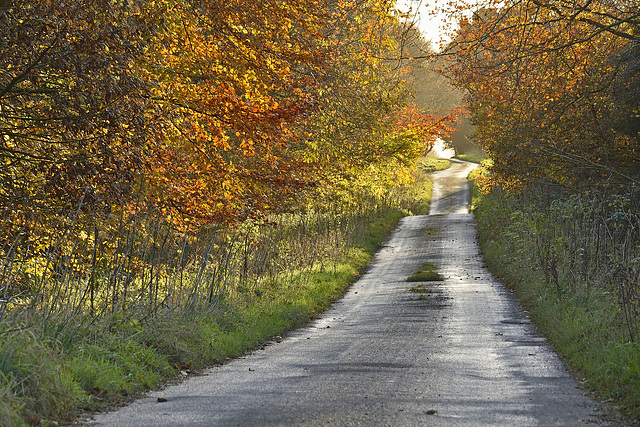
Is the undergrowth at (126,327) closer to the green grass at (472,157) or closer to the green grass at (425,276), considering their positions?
the green grass at (425,276)

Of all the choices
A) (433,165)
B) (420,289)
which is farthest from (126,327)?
(433,165)

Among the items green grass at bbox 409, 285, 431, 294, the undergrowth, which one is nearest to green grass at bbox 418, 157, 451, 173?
green grass at bbox 409, 285, 431, 294

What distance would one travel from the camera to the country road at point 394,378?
5.49 meters

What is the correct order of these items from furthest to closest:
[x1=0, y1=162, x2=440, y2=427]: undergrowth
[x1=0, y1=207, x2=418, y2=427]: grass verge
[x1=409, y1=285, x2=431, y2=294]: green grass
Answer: [x1=409, y1=285, x2=431, y2=294]: green grass < [x1=0, y1=162, x2=440, y2=427]: undergrowth < [x1=0, y1=207, x2=418, y2=427]: grass verge

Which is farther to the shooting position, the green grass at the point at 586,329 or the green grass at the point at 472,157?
the green grass at the point at 472,157

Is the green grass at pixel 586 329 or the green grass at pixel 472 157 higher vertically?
the green grass at pixel 472 157

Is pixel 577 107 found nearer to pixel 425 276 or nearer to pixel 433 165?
pixel 425 276

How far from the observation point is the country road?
18.0 feet

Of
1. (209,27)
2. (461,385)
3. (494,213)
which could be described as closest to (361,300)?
(209,27)

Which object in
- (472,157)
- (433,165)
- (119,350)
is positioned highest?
(472,157)

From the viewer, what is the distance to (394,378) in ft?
22.9

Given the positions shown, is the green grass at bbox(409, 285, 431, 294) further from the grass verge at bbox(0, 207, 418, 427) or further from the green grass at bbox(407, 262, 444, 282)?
the grass verge at bbox(0, 207, 418, 427)

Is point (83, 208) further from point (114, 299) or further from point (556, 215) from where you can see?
point (556, 215)

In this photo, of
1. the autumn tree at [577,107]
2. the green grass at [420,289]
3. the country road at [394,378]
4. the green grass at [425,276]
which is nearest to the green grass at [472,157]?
the green grass at [425,276]
